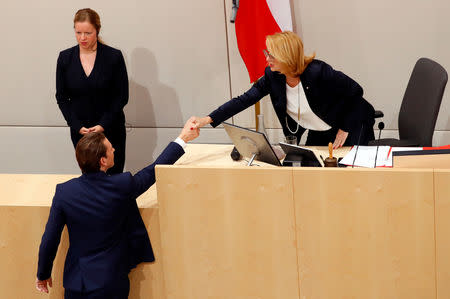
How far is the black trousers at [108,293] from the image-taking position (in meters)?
3.08

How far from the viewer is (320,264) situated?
3.04 m

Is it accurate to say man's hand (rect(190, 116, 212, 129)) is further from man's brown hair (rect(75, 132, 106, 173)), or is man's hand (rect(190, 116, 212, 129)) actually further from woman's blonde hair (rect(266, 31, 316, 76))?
man's brown hair (rect(75, 132, 106, 173))

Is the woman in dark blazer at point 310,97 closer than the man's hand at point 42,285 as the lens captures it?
No

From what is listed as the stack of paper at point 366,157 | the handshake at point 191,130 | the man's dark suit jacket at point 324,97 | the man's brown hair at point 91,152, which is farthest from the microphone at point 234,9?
the man's brown hair at point 91,152

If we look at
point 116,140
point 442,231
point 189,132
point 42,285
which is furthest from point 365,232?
point 116,140

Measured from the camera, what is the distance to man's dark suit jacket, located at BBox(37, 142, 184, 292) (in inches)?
118

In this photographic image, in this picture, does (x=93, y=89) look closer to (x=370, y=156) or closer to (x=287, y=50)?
(x=287, y=50)

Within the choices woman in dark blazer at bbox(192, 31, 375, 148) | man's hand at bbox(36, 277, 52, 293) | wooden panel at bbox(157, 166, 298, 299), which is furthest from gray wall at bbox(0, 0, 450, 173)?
man's hand at bbox(36, 277, 52, 293)

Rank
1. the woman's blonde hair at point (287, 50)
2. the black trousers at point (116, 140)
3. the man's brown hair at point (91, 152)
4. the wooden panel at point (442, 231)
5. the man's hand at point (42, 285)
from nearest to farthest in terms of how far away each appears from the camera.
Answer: the wooden panel at point (442, 231) < the man's brown hair at point (91, 152) < the man's hand at point (42, 285) < the woman's blonde hair at point (287, 50) < the black trousers at point (116, 140)

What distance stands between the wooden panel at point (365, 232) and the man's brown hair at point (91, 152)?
0.88 m

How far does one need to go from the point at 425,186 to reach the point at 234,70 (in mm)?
2640

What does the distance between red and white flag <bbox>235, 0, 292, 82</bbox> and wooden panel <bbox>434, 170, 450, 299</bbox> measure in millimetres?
2226

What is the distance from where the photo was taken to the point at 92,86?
4.39m

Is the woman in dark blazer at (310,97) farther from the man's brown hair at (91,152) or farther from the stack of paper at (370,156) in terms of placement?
the man's brown hair at (91,152)
